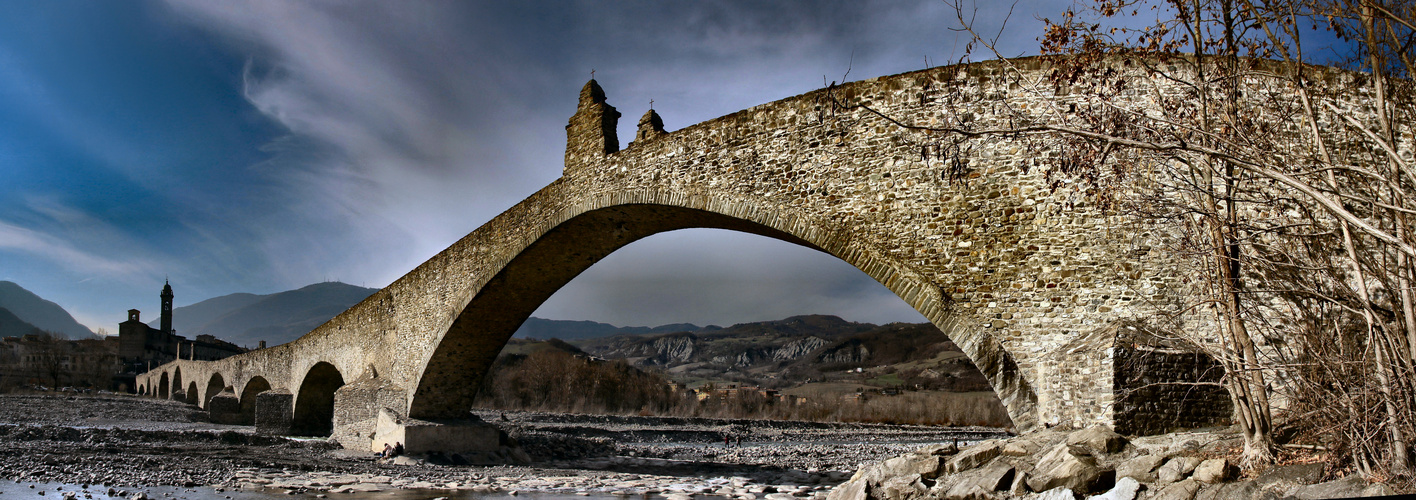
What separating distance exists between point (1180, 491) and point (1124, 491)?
41cm

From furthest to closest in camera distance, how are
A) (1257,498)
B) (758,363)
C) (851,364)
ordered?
1. (758,363)
2. (851,364)
3. (1257,498)

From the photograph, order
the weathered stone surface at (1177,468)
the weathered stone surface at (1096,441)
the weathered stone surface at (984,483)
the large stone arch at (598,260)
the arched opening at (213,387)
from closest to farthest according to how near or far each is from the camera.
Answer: the weathered stone surface at (1177,468) < the weathered stone surface at (1096,441) < the weathered stone surface at (984,483) < the large stone arch at (598,260) < the arched opening at (213,387)

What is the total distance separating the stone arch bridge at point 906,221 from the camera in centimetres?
688

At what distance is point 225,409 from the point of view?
26531mm

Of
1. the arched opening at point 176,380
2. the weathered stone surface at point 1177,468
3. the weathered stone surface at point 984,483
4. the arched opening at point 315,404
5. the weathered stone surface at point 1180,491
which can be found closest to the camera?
the weathered stone surface at point 1180,491

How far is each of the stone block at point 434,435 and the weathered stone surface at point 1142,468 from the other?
1159 cm

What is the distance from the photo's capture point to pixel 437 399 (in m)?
15.1

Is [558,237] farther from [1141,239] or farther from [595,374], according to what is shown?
[595,374]

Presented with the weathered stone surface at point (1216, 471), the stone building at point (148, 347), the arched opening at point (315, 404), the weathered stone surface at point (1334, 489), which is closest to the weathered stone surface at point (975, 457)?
the weathered stone surface at point (1216, 471)

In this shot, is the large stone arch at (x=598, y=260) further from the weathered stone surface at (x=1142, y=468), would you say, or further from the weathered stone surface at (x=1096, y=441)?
the weathered stone surface at (x=1142, y=468)

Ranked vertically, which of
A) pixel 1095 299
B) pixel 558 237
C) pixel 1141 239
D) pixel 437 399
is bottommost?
pixel 437 399

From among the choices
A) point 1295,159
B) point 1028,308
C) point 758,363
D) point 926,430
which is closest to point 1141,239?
point 1028,308

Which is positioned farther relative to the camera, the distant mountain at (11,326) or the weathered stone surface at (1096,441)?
the distant mountain at (11,326)

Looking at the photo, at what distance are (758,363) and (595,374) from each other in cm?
3645
